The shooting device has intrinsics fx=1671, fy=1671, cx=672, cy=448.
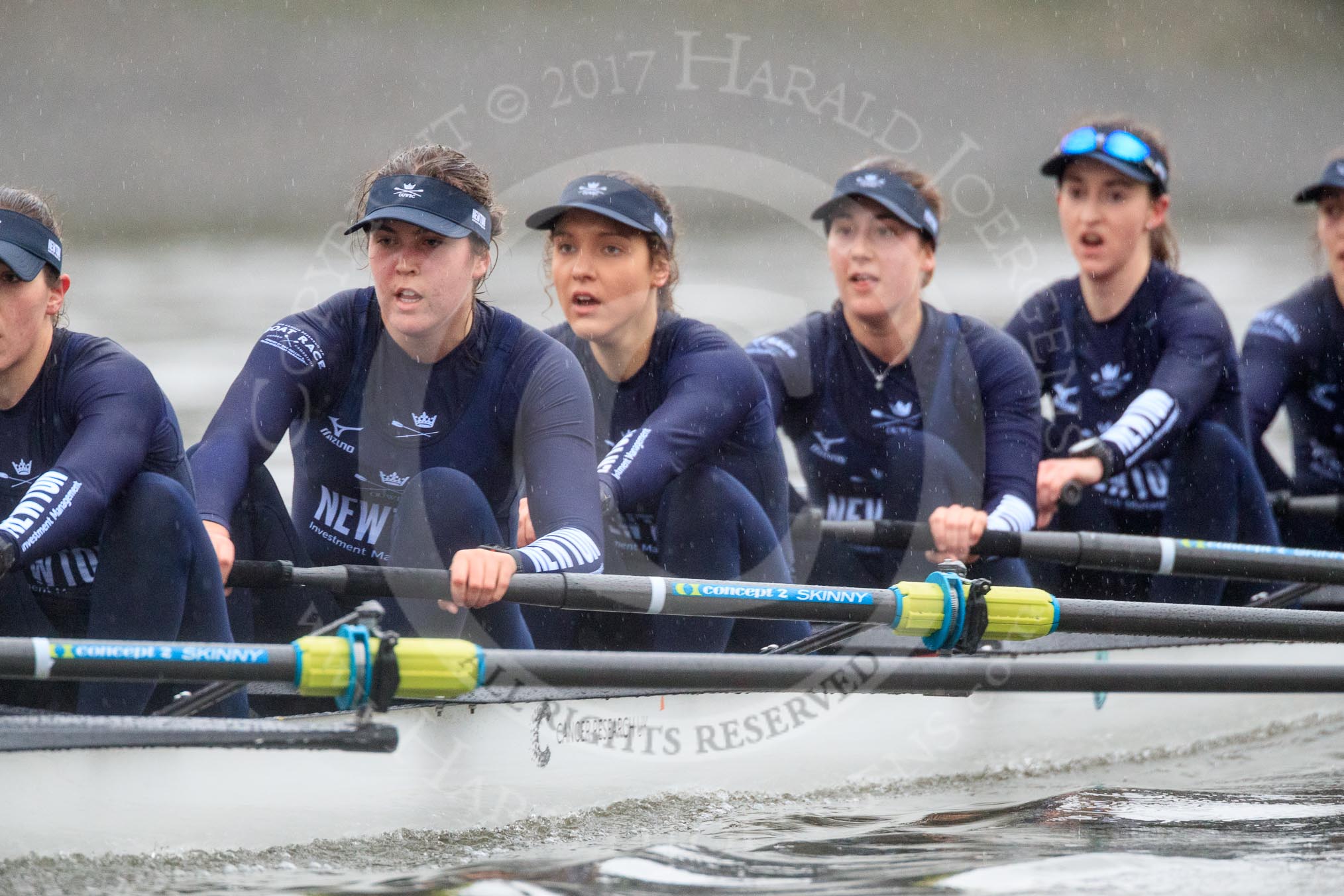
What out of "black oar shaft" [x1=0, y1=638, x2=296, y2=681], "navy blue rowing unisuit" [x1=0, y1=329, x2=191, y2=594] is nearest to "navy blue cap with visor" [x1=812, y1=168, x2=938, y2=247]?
"navy blue rowing unisuit" [x1=0, y1=329, x2=191, y2=594]

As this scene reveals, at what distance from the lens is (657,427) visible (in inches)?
140

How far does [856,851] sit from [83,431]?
156 centimetres

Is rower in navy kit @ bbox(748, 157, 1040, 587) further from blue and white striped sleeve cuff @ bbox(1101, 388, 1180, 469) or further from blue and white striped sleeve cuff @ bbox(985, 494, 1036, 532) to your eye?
blue and white striped sleeve cuff @ bbox(1101, 388, 1180, 469)

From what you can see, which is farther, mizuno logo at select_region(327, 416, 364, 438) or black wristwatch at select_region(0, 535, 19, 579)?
mizuno logo at select_region(327, 416, 364, 438)

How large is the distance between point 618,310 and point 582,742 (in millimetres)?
1029

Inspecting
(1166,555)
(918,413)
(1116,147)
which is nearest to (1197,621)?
(1166,555)

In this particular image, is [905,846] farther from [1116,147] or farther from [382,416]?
[1116,147]

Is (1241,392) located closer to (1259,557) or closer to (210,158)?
(1259,557)

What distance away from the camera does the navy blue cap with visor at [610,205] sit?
12.1 ft

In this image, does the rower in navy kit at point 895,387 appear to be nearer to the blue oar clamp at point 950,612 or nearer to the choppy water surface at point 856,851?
the choppy water surface at point 856,851

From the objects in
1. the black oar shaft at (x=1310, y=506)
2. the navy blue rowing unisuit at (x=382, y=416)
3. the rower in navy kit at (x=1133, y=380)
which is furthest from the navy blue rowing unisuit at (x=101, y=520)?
the black oar shaft at (x=1310, y=506)

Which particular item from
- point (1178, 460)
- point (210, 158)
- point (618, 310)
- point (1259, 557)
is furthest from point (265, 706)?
point (210, 158)

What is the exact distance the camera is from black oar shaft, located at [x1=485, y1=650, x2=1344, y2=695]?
9.14ft

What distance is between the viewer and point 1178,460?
175 inches
